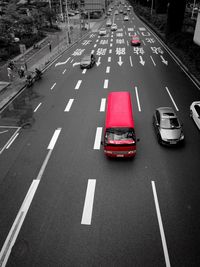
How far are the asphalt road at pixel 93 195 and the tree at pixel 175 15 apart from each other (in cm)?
3186

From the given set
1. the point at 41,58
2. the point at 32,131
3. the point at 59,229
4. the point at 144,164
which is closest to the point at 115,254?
the point at 59,229

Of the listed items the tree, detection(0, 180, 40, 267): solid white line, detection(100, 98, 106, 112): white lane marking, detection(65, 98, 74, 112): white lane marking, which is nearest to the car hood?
detection(100, 98, 106, 112): white lane marking

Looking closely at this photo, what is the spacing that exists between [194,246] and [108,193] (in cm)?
497

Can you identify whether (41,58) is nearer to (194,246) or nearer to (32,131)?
(32,131)

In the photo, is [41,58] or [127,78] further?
[41,58]

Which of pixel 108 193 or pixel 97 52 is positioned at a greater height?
pixel 97 52

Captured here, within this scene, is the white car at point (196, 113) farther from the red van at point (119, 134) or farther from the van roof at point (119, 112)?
the red van at point (119, 134)

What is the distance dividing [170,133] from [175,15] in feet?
137

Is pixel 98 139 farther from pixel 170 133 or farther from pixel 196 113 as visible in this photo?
pixel 196 113

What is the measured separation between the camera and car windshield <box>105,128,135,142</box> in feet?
47.0

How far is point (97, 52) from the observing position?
44250mm

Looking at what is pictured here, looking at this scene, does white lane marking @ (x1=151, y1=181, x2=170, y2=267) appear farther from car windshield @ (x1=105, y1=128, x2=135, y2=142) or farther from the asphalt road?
car windshield @ (x1=105, y1=128, x2=135, y2=142)

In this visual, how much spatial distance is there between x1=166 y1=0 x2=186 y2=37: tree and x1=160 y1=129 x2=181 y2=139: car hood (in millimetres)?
39807

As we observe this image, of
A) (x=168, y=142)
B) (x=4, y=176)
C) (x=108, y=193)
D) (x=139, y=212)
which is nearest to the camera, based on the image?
(x=139, y=212)
